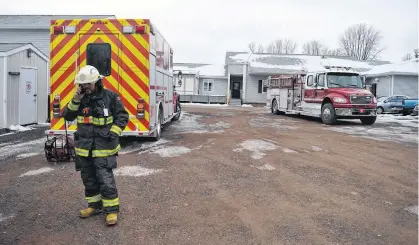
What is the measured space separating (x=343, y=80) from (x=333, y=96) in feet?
3.96

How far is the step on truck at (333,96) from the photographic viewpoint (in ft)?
51.3

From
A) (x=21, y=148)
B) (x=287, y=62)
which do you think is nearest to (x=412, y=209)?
(x=21, y=148)

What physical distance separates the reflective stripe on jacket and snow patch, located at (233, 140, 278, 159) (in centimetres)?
431

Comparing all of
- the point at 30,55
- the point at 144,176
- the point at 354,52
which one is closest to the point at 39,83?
the point at 30,55

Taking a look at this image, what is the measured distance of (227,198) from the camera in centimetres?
539

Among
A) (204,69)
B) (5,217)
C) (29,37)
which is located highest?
(29,37)

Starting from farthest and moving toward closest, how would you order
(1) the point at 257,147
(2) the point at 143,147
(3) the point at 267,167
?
(1) the point at 257,147 → (2) the point at 143,147 → (3) the point at 267,167

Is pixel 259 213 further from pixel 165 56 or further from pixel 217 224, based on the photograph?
pixel 165 56

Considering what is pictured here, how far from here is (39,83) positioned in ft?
48.0

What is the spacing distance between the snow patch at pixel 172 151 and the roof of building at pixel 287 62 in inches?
1050

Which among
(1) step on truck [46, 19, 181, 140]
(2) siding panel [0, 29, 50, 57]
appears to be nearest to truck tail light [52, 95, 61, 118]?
(1) step on truck [46, 19, 181, 140]

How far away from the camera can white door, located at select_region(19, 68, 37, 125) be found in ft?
43.6

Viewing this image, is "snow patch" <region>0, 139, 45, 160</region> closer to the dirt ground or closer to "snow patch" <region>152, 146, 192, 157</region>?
the dirt ground

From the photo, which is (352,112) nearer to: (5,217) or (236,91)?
(5,217)
